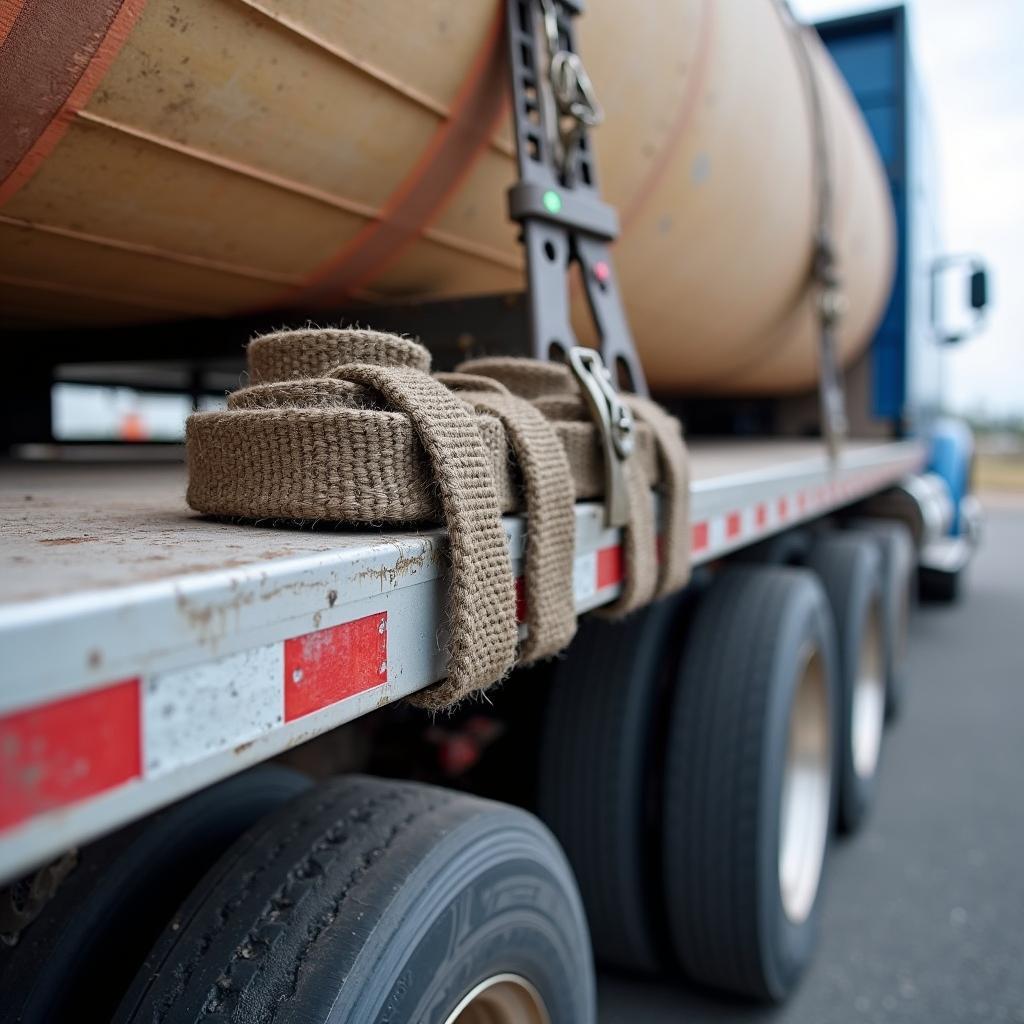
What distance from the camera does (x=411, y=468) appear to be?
0.83 metres

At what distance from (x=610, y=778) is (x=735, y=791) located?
0.24 m

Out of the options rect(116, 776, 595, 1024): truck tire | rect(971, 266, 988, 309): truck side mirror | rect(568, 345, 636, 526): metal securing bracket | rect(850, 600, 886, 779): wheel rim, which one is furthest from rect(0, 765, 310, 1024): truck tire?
rect(971, 266, 988, 309): truck side mirror

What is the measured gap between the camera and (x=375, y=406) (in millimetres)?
882

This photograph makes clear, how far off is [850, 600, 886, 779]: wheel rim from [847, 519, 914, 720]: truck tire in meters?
0.10

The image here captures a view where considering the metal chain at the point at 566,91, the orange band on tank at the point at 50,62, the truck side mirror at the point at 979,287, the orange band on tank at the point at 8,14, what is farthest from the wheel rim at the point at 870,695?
the truck side mirror at the point at 979,287

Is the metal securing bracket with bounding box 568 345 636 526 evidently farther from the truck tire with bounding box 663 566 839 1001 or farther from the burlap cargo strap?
the truck tire with bounding box 663 566 839 1001

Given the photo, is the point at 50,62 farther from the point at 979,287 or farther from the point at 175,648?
the point at 979,287

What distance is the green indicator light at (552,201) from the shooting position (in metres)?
1.38

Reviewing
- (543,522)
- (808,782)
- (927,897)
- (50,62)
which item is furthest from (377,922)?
(927,897)

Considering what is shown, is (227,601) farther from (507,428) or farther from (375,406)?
(507,428)

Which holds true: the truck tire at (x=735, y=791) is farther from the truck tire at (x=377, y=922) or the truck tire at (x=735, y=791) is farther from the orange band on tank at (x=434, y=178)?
the orange band on tank at (x=434, y=178)

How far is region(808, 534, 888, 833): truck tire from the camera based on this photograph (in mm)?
2918

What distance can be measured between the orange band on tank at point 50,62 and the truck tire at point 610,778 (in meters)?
1.36

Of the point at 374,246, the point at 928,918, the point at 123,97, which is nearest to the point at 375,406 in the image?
the point at 123,97
